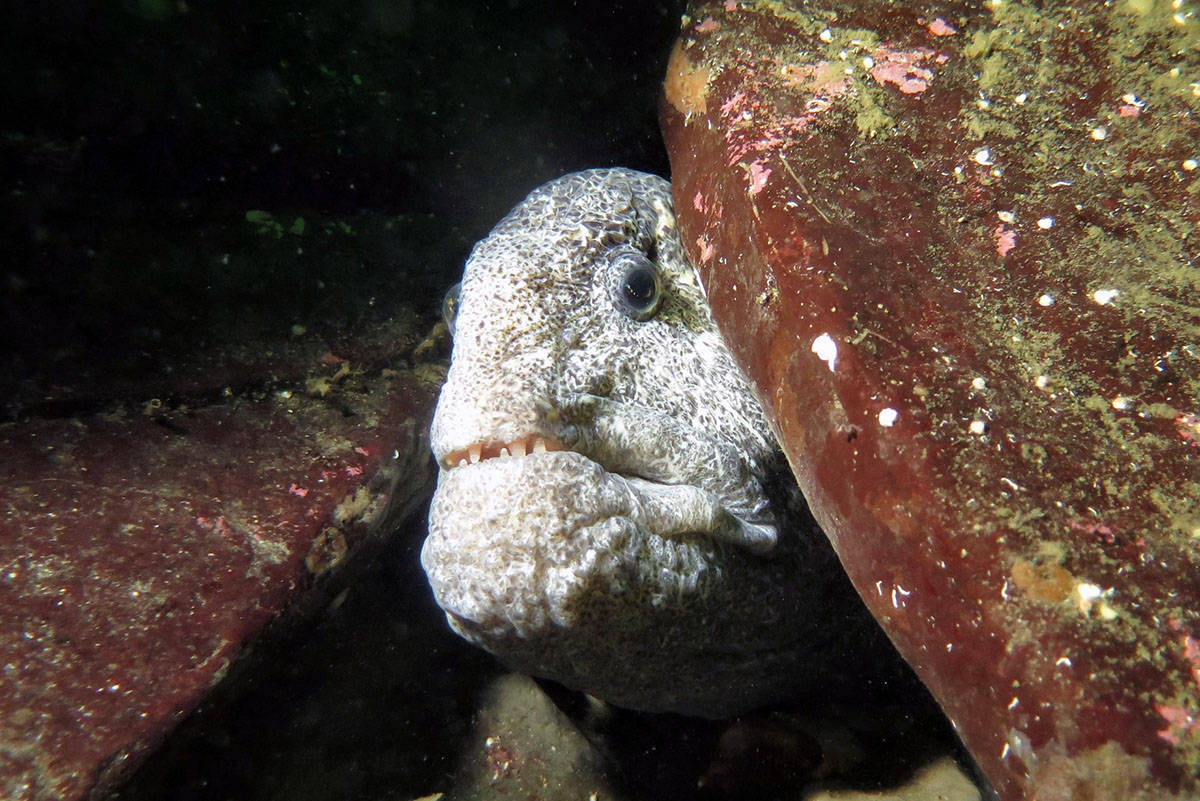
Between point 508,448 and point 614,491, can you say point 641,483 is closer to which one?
point 614,491

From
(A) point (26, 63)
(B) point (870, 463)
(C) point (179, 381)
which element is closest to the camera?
(B) point (870, 463)

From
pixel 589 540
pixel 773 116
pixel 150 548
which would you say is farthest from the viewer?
pixel 150 548

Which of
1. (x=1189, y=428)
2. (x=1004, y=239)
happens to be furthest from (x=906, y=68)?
(x=1189, y=428)

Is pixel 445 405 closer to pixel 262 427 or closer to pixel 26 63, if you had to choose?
pixel 262 427

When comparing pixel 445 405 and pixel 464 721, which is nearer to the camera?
pixel 445 405

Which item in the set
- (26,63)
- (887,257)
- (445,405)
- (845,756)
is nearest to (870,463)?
(887,257)

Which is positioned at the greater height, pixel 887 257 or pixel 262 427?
pixel 887 257

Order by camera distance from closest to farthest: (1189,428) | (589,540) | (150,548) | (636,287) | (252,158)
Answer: (1189,428) < (589,540) < (150,548) < (636,287) < (252,158)
